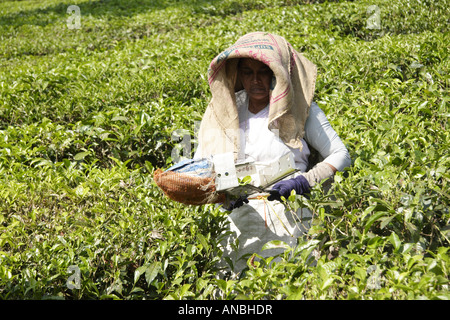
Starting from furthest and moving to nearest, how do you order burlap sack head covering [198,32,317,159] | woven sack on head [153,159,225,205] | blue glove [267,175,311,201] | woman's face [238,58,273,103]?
woman's face [238,58,273,103] < burlap sack head covering [198,32,317,159] < blue glove [267,175,311,201] < woven sack on head [153,159,225,205]

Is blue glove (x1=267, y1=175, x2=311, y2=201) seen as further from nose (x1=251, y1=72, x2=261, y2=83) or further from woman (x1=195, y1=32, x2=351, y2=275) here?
nose (x1=251, y1=72, x2=261, y2=83)

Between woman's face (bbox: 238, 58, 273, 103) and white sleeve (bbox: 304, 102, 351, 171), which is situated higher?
woman's face (bbox: 238, 58, 273, 103)

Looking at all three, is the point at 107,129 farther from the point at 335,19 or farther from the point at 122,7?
the point at 122,7

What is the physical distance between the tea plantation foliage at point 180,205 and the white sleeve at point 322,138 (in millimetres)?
159

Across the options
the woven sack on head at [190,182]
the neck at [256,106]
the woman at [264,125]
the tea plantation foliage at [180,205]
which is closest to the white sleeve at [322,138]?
the woman at [264,125]

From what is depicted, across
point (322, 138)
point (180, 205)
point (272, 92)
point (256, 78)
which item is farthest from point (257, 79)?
point (180, 205)

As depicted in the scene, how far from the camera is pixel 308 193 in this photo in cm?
244

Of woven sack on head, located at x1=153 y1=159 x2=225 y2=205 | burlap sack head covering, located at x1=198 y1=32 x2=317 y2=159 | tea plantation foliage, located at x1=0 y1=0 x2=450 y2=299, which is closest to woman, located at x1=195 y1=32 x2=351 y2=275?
burlap sack head covering, located at x1=198 y1=32 x2=317 y2=159

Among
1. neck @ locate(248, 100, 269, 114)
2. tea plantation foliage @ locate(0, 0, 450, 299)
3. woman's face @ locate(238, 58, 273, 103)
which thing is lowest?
tea plantation foliage @ locate(0, 0, 450, 299)

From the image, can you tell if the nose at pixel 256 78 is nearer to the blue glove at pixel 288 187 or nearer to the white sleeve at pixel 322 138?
the white sleeve at pixel 322 138

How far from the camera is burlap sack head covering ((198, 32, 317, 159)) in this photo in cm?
262

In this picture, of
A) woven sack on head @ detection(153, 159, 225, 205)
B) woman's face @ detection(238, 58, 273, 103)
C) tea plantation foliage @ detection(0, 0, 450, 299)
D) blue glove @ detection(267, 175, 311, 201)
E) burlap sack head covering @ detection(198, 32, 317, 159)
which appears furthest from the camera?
woman's face @ detection(238, 58, 273, 103)

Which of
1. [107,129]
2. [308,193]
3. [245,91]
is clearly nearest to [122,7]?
[107,129]
